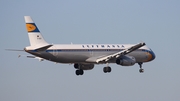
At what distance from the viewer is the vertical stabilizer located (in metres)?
93.4

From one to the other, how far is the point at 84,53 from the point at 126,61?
246 inches

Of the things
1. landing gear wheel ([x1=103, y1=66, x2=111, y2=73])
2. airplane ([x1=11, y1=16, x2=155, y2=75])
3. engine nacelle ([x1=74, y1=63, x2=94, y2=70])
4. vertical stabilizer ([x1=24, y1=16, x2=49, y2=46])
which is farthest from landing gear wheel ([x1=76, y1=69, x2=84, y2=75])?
vertical stabilizer ([x1=24, y1=16, x2=49, y2=46])

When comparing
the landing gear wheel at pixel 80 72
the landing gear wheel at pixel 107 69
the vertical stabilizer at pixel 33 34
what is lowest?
the landing gear wheel at pixel 107 69

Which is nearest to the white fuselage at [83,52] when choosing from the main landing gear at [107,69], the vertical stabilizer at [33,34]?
the vertical stabilizer at [33,34]

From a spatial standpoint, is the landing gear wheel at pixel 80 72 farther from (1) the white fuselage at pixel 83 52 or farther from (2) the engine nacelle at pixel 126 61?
(2) the engine nacelle at pixel 126 61

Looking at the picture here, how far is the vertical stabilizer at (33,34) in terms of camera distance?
3676 inches

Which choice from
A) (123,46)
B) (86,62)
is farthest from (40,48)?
(123,46)

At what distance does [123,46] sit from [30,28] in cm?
1530

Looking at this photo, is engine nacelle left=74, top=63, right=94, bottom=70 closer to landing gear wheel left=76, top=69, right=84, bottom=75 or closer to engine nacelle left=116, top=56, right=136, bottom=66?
landing gear wheel left=76, top=69, right=84, bottom=75

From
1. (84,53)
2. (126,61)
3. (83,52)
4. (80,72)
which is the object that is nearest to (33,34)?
(83,52)

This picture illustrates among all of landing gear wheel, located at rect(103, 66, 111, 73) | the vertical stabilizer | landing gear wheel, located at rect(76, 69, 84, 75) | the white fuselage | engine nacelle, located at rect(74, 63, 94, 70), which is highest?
the vertical stabilizer

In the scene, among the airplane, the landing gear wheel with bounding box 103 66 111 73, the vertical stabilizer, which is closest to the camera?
the airplane

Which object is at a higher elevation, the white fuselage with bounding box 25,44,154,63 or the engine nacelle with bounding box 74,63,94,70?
the white fuselage with bounding box 25,44,154,63

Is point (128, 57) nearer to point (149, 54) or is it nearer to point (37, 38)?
point (149, 54)
